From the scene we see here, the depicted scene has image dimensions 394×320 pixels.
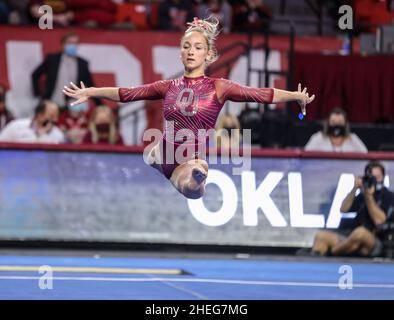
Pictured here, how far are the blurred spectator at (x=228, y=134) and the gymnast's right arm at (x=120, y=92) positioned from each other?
12.2 feet

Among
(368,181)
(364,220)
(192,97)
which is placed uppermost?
(192,97)

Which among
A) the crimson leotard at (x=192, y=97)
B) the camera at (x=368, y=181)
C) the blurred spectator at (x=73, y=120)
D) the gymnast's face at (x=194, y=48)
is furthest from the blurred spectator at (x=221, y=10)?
the gymnast's face at (x=194, y=48)

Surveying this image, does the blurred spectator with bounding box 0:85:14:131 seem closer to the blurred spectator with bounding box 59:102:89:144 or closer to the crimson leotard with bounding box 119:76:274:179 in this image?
the blurred spectator with bounding box 59:102:89:144

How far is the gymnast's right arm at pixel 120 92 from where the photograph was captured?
728 cm

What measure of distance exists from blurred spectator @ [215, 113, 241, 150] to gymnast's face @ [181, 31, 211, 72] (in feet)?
12.6

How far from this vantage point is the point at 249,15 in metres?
14.9

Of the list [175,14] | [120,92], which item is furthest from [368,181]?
[175,14]

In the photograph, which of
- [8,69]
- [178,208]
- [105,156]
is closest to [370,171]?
[178,208]

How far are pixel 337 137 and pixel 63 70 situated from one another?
3.67m

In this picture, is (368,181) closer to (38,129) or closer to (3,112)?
(38,129)

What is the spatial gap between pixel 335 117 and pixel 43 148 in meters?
3.25

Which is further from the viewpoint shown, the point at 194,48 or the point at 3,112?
the point at 3,112

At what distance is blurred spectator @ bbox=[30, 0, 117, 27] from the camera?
46.2ft

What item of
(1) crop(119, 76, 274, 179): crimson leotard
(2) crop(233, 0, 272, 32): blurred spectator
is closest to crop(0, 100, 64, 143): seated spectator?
(1) crop(119, 76, 274, 179): crimson leotard
